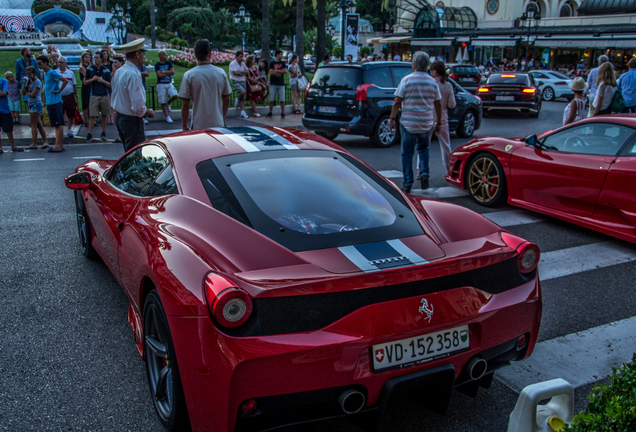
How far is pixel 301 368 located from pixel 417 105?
19.0 feet

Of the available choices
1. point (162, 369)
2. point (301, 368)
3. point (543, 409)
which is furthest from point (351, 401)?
point (162, 369)

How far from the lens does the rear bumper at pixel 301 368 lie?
6.90 feet

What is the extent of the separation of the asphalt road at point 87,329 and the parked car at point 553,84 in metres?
21.8

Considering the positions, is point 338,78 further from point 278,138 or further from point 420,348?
point 420,348

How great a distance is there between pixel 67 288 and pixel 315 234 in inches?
104

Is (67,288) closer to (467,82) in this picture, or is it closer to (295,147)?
(295,147)

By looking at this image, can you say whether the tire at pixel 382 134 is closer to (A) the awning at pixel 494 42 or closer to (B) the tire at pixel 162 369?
(B) the tire at pixel 162 369

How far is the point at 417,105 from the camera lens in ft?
24.2

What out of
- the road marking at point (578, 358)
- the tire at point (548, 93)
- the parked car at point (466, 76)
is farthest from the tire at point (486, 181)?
the tire at point (548, 93)

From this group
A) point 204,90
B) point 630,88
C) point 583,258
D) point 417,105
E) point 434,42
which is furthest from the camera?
point 434,42

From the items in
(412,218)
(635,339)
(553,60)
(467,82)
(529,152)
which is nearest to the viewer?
(412,218)

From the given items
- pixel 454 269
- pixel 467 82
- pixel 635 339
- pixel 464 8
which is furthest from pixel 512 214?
pixel 464 8

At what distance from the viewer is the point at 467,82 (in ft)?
83.7

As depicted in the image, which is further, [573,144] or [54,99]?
[54,99]
